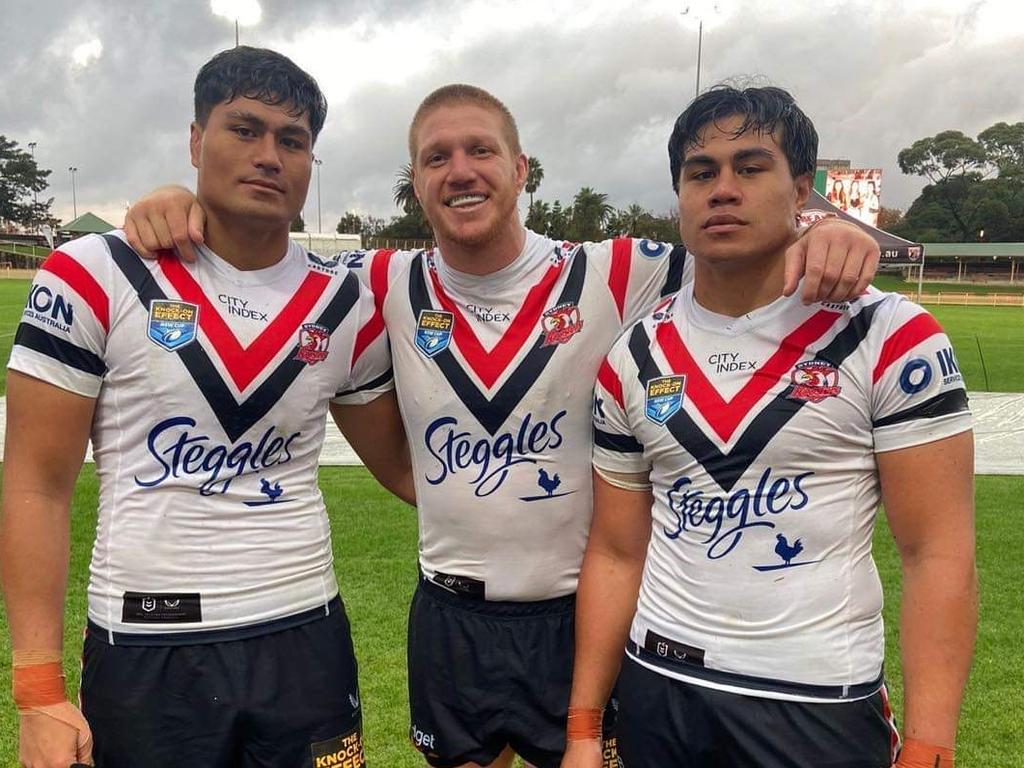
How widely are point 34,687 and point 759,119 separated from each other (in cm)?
227

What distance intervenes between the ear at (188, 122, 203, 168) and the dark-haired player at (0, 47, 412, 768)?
0.04m

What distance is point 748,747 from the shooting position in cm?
192

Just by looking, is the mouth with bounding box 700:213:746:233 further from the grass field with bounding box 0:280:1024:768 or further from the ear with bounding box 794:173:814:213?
the grass field with bounding box 0:280:1024:768

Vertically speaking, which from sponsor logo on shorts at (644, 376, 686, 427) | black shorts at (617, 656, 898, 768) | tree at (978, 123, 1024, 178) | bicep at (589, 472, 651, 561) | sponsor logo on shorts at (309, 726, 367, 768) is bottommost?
sponsor logo on shorts at (309, 726, 367, 768)

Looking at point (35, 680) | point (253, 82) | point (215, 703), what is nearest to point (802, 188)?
point (253, 82)

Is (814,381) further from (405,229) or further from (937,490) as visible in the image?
(405,229)

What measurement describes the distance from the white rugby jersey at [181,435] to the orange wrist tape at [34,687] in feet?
0.53

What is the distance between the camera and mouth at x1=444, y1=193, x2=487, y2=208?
254 centimetres

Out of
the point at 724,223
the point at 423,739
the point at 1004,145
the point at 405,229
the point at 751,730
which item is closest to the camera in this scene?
the point at 751,730

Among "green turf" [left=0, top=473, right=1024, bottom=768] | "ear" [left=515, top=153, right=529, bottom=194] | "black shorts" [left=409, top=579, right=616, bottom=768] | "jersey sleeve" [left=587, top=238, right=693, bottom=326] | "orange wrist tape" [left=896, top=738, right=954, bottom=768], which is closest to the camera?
"orange wrist tape" [left=896, top=738, right=954, bottom=768]

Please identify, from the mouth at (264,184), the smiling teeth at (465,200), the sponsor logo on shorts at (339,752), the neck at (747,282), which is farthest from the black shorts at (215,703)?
the neck at (747,282)

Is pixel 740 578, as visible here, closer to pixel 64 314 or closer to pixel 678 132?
pixel 678 132

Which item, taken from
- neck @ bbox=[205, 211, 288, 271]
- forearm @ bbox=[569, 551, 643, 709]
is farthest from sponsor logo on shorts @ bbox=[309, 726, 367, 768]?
neck @ bbox=[205, 211, 288, 271]

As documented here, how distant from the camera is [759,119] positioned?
208 centimetres
